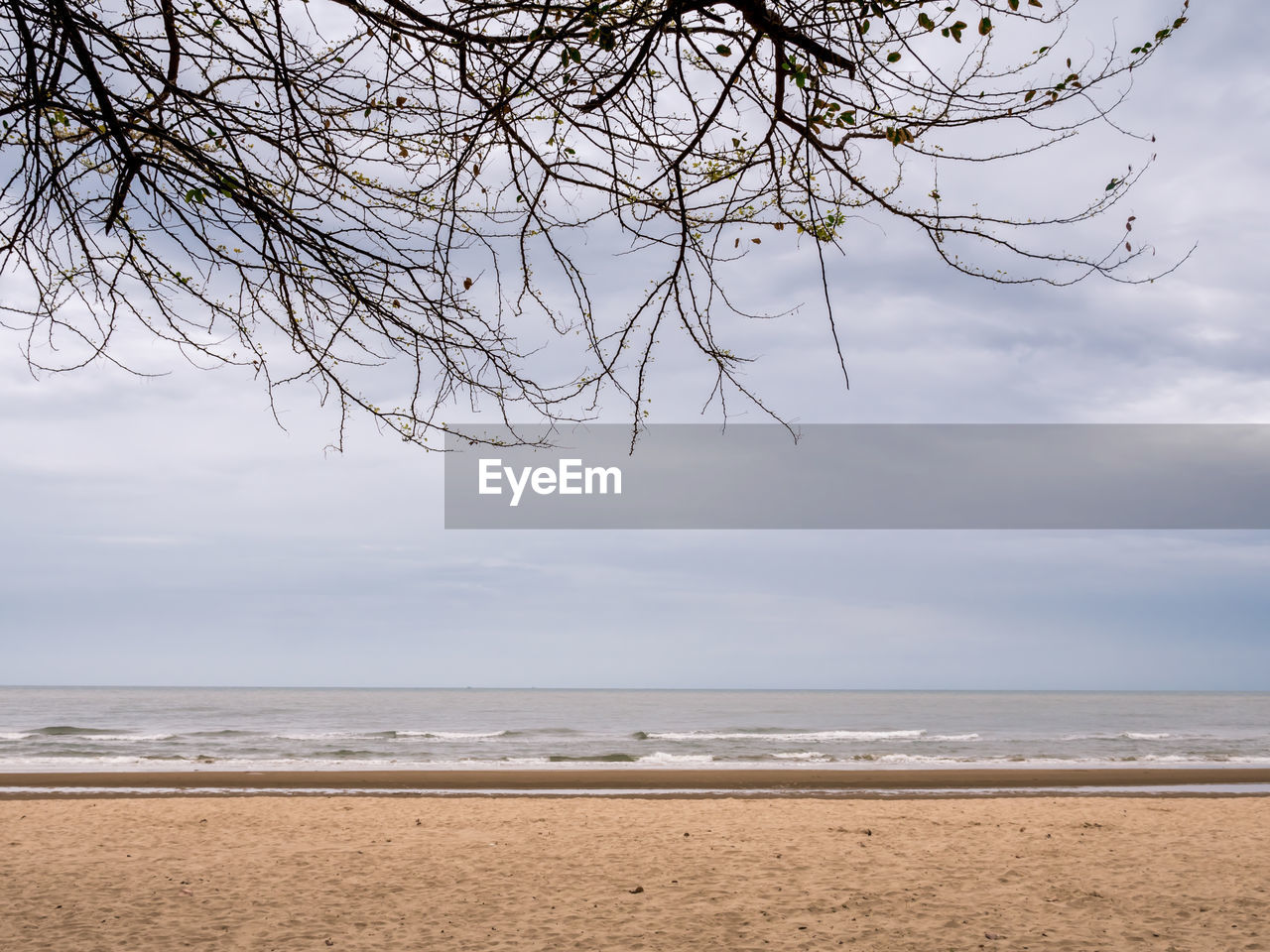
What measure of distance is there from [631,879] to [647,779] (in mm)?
11484

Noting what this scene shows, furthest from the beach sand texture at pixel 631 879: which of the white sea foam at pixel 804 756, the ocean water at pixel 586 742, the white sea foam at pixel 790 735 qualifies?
the white sea foam at pixel 790 735

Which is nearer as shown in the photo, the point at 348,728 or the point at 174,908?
the point at 174,908

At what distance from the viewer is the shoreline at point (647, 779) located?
17281mm

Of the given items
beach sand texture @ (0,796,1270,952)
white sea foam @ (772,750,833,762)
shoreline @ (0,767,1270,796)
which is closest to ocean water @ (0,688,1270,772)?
white sea foam @ (772,750,833,762)

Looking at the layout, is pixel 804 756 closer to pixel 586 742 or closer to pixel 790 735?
pixel 586 742

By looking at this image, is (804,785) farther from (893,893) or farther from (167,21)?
(167,21)

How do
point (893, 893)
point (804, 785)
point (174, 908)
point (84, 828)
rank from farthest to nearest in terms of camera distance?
point (804, 785)
point (84, 828)
point (893, 893)
point (174, 908)

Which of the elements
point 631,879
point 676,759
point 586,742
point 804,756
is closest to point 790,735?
point 586,742

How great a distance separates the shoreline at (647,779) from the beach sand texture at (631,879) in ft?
16.4

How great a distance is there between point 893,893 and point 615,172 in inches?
250

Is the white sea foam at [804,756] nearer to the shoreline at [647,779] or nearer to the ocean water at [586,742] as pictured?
the ocean water at [586,742]

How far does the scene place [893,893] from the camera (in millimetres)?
7438

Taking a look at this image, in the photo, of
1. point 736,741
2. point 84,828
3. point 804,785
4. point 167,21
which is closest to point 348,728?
point 736,741

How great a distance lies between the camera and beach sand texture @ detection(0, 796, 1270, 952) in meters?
6.32
